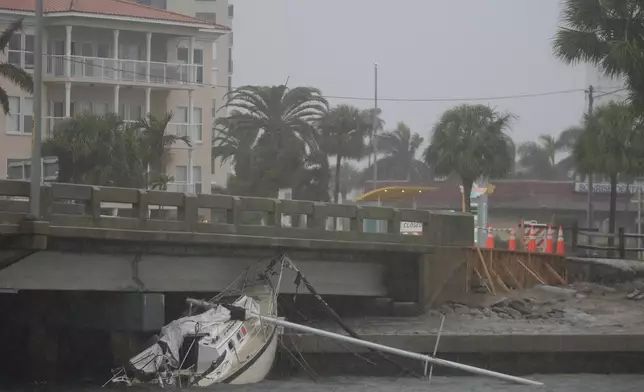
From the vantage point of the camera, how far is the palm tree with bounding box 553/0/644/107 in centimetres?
3225

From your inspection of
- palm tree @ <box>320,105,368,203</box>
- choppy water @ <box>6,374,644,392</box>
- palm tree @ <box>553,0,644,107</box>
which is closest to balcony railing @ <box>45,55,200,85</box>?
palm tree @ <box>320,105,368,203</box>

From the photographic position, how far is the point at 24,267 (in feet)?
82.7

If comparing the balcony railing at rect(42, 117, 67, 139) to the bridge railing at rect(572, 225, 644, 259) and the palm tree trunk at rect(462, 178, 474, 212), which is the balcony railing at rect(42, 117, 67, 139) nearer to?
the palm tree trunk at rect(462, 178, 474, 212)

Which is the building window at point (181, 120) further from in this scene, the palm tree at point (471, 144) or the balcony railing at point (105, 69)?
the palm tree at point (471, 144)

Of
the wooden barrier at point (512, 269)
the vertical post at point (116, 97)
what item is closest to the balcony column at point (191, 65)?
the vertical post at point (116, 97)

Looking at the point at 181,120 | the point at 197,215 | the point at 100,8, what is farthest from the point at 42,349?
the point at 181,120

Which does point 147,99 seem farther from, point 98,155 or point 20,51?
point 98,155

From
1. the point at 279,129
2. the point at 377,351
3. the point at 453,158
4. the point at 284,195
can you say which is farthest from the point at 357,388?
the point at 284,195

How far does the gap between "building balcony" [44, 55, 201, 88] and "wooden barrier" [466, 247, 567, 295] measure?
27477 mm

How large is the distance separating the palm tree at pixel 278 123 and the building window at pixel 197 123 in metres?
2.25

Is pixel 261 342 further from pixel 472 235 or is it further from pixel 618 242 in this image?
pixel 618 242

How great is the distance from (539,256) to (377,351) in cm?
1225

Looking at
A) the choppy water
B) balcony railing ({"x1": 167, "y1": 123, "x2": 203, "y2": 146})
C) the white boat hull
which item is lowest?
the choppy water

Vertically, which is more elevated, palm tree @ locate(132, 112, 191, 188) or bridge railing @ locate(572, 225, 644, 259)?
palm tree @ locate(132, 112, 191, 188)
